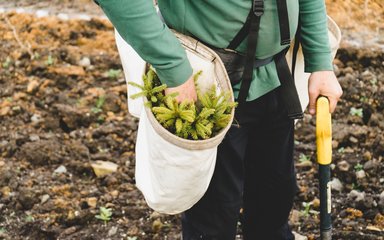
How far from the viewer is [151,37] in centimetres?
178

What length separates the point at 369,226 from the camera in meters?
3.29

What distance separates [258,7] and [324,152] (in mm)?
682

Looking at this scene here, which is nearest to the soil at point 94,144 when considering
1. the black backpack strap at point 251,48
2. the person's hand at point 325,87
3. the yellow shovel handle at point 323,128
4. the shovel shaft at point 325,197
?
the shovel shaft at point 325,197

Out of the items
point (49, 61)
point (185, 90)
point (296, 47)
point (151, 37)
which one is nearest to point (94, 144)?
point (49, 61)

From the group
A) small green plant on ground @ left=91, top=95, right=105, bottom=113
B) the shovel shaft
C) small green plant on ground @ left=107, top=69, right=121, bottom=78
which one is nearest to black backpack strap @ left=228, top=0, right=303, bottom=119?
the shovel shaft

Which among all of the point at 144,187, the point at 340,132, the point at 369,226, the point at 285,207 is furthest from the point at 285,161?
the point at 340,132

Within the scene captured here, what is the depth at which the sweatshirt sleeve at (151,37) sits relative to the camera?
5.69ft

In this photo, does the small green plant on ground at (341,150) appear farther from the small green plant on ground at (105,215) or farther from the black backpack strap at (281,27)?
the black backpack strap at (281,27)

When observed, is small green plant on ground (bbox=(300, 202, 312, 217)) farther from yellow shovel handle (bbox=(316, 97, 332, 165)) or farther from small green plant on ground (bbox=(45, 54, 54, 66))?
small green plant on ground (bbox=(45, 54, 54, 66))

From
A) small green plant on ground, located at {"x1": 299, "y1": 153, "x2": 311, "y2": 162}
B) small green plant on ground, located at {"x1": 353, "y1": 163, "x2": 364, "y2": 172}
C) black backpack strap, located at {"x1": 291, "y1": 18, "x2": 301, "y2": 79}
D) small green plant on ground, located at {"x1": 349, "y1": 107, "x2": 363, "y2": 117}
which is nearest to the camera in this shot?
black backpack strap, located at {"x1": 291, "y1": 18, "x2": 301, "y2": 79}

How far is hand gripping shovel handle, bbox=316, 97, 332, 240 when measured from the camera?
2.28 metres

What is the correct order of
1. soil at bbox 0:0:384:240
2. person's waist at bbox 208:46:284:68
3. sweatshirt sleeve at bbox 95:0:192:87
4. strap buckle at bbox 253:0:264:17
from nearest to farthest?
sweatshirt sleeve at bbox 95:0:192:87, strap buckle at bbox 253:0:264:17, person's waist at bbox 208:46:284:68, soil at bbox 0:0:384:240

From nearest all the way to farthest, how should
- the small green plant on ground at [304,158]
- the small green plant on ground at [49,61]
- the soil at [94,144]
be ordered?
1. the soil at [94,144]
2. the small green plant on ground at [304,158]
3. the small green plant on ground at [49,61]

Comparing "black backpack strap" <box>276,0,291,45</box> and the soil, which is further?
the soil
